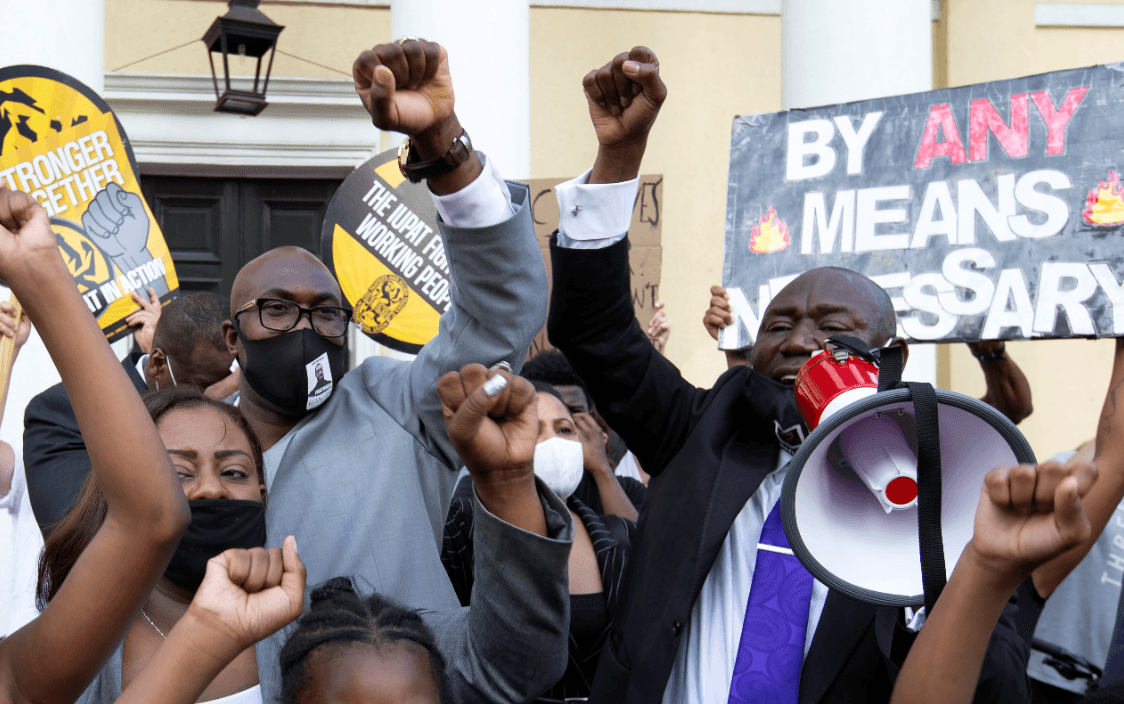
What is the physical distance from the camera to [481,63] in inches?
201

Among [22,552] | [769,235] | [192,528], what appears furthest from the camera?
[769,235]

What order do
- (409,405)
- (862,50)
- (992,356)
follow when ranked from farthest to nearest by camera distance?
(862,50) < (992,356) < (409,405)

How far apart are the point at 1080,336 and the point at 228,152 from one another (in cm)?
539

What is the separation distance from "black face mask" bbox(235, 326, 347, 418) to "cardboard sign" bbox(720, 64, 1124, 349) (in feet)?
3.51

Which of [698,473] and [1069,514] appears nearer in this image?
[1069,514]

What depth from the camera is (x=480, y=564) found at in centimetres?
174

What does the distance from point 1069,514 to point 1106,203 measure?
1746 mm

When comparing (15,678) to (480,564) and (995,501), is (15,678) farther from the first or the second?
(995,501)

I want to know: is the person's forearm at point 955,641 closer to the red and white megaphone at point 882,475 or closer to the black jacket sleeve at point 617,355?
the red and white megaphone at point 882,475

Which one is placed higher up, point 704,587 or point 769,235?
point 769,235

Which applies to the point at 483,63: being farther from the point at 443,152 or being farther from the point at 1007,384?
A: the point at 443,152

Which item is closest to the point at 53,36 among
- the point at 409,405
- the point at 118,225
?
the point at 118,225

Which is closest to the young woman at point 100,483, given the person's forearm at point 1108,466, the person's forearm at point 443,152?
the person's forearm at point 443,152

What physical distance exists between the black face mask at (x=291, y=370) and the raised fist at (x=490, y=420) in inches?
40.5
